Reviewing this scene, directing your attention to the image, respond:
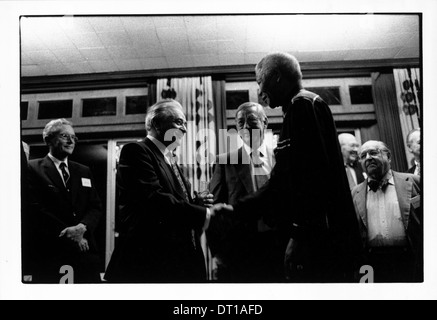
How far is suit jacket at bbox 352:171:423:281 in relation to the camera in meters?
1.91

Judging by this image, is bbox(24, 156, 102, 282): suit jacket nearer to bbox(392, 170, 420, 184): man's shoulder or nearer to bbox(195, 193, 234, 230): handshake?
bbox(195, 193, 234, 230): handshake

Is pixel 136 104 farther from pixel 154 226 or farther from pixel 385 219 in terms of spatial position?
pixel 385 219

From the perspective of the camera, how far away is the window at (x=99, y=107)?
2.05 metres

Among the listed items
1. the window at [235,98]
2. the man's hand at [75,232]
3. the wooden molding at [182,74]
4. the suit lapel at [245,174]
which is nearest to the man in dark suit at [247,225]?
the suit lapel at [245,174]

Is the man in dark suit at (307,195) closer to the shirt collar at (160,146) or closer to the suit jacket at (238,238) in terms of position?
the suit jacket at (238,238)

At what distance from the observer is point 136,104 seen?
2080 millimetres

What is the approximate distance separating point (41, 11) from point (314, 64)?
5.05ft

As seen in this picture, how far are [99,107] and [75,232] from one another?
2.35 ft

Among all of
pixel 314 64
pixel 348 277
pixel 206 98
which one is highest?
pixel 314 64

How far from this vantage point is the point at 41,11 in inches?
78.3

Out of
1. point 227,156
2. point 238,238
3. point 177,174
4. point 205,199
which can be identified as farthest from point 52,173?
point 238,238
